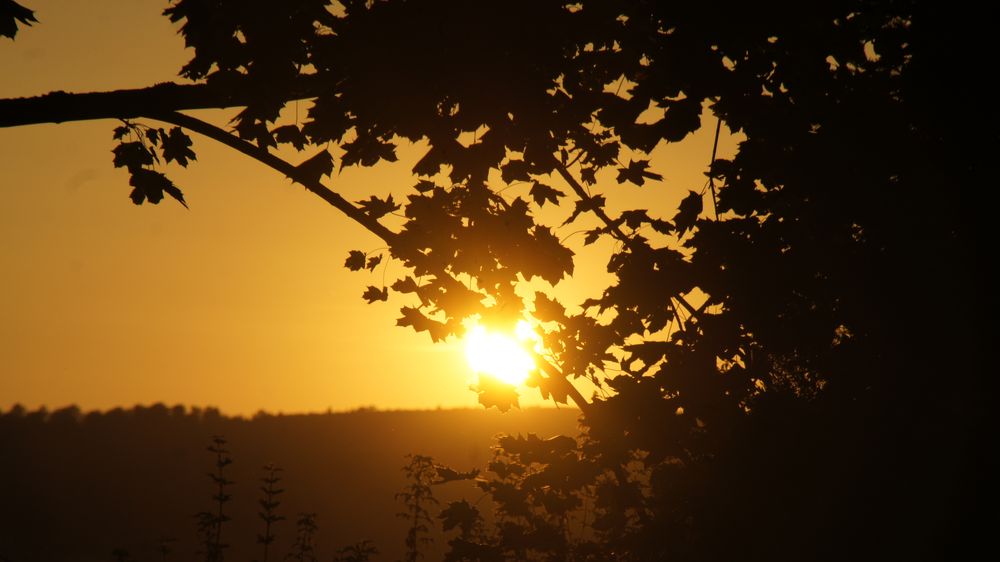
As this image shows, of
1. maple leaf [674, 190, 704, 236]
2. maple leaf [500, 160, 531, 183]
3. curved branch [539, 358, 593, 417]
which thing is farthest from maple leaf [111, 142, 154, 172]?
maple leaf [674, 190, 704, 236]

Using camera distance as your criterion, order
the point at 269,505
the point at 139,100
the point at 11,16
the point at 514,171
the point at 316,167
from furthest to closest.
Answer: the point at 269,505
the point at 514,171
the point at 316,167
the point at 139,100
the point at 11,16

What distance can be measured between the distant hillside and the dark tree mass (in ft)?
129

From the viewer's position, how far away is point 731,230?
4531 mm

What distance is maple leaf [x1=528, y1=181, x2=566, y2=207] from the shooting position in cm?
554

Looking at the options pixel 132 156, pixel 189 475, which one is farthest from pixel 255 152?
pixel 189 475

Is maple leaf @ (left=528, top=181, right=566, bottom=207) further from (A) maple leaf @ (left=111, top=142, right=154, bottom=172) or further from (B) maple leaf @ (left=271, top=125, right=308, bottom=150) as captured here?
(A) maple leaf @ (left=111, top=142, right=154, bottom=172)

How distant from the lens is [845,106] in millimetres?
4164

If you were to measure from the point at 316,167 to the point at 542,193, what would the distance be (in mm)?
1702

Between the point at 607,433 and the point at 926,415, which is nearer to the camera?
the point at 926,415

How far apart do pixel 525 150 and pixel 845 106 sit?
6.11ft

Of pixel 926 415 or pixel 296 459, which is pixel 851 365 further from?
pixel 296 459

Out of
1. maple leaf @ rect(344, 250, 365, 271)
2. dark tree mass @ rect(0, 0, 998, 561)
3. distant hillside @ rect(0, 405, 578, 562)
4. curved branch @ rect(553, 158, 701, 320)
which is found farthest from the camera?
distant hillside @ rect(0, 405, 578, 562)

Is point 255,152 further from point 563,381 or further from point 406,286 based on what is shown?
point 563,381

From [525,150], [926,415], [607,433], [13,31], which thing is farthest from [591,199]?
[13,31]
